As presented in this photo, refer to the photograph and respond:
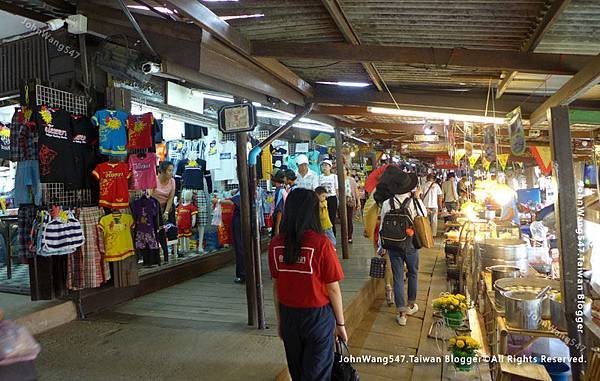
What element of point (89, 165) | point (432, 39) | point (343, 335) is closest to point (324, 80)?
point (432, 39)

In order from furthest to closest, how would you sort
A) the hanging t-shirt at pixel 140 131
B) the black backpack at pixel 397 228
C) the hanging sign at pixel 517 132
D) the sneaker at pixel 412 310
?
the sneaker at pixel 412 310 → the black backpack at pixel 397 228 → the hanging t-shirt at pixel 140 131 → the hanging sign at pixel 517 132

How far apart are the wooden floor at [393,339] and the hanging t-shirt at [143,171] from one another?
13.3ft

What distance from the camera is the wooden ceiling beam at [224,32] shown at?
316 cm

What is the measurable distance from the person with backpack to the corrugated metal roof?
9.56 feet

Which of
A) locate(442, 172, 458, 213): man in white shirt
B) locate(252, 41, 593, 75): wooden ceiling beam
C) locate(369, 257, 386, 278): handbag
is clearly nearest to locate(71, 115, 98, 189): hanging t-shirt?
locate(252, 41, 593, 75): wooden ceiling beam

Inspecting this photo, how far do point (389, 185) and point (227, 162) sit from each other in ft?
15.0

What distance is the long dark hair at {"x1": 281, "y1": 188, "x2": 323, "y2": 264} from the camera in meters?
3.12

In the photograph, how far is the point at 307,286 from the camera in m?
3.12

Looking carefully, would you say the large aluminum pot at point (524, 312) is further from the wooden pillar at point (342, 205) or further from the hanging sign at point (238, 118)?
the wooden pillar at point (342, 205)

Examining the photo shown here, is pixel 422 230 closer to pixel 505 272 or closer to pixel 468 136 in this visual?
pixel 505 272

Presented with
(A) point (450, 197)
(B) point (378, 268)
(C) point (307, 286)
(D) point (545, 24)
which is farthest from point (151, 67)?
(A) point (450, 197)

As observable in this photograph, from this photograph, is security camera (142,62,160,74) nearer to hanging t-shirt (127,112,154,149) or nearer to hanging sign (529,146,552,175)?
hanging t-shirt (127,112,154,149)

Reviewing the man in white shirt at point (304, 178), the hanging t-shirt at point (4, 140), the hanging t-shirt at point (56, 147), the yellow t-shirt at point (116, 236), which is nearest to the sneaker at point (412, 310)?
the man in white shirt at point (304, 178)

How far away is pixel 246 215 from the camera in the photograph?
17.3 ft
